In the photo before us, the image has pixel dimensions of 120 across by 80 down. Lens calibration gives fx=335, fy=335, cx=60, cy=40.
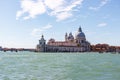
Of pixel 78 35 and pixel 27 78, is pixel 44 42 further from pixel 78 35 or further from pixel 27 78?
pixel 27 78

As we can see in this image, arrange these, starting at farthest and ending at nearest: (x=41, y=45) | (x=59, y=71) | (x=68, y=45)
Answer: (x=68, y=45) → (x=41, y=45) → (x=59, y=71)

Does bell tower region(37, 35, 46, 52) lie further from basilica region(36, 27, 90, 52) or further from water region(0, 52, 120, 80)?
water region(0, 52, 120, 80)

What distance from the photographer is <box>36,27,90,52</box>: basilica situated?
420 feet

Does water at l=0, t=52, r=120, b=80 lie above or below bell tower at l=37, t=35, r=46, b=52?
below

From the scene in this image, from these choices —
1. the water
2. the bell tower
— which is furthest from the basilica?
the water

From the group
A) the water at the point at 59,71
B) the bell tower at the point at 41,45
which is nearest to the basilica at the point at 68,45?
the bell tower at the point at 41,45

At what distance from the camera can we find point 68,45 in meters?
132

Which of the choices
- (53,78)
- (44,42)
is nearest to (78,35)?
(44,42)

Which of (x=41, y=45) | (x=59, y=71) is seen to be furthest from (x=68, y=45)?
(x=59, y=71)

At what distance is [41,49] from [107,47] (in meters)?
36.2

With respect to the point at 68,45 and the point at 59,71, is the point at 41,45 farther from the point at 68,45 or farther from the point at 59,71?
the point at 59,71

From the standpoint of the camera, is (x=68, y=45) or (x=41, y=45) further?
(x=68, y=45)

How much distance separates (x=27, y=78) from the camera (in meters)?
17.7

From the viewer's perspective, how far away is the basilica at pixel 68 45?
12812 centimetres
